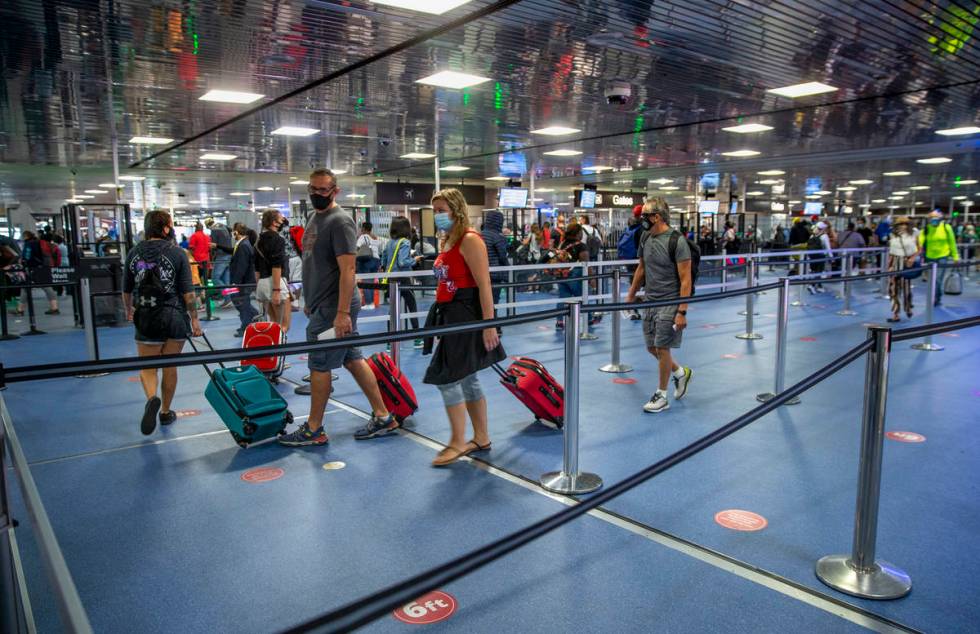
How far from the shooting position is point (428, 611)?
2.46 metres

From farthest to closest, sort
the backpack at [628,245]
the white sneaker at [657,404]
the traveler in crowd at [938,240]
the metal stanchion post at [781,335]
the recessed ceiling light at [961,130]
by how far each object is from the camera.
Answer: the recessed ceiling light at [961,130], the traveler in crowd at [938,240], the backpack at [628,245], the metal stanchion post at [781,335], the white sneaker at [657,404]

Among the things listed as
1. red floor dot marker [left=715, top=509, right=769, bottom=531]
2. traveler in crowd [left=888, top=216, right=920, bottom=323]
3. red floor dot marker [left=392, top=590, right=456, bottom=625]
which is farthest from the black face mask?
traveler in crowd [left=888, top=216, right=920, bottom=323]

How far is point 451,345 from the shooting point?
12.3ft

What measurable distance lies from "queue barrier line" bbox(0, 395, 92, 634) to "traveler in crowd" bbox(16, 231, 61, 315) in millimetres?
12650

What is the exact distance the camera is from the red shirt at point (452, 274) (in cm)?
380

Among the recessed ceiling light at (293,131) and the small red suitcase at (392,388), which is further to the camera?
the recessed ceiling light at (293,131)

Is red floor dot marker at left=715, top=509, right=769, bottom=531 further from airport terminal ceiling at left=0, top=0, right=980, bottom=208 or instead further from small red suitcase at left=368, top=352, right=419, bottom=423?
airport terminal ceiling at left=0, top=0, right=980, bottom=208

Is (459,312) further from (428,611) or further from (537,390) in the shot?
(428,611)

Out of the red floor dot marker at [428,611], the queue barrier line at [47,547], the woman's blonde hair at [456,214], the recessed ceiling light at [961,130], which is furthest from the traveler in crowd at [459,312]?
the recessed ceiling light at [961,130]

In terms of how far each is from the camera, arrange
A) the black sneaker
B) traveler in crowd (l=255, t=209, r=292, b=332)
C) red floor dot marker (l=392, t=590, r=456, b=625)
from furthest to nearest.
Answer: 1. traveler in crowd (l=255, t=209, r=292, b=332)
2. the black sneaker
3. red floor dot marker (l=392, t=590, r=456, b=625)

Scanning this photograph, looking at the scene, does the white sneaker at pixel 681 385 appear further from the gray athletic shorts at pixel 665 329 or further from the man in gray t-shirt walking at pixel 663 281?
the gray athletic shorts at pixel 665 329

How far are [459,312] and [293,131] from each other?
9.95 metres

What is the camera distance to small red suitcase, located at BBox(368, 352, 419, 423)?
471 cm

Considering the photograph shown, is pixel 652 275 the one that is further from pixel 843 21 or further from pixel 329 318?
pixel 843 21
